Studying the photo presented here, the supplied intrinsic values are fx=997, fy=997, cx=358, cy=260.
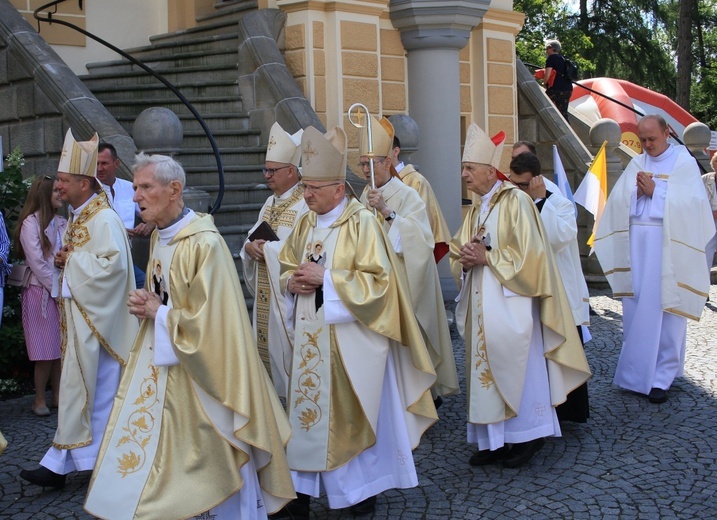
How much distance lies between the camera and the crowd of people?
13.4ft

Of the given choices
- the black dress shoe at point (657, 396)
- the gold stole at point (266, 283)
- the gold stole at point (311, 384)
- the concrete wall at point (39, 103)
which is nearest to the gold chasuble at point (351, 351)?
the gold stole at point (311, 384)

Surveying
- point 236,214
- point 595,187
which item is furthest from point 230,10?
point 595,187

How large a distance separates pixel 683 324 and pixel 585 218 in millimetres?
5877

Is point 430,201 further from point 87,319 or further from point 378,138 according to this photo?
point 87,319

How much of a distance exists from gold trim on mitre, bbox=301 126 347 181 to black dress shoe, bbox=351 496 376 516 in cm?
161

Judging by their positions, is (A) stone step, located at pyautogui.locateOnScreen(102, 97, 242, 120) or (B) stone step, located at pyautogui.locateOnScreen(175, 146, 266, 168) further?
(A) stone step, located at pyautogui.locateOnScreen(102, 97, 242, 120)

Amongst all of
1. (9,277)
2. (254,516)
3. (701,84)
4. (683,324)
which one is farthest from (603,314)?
(701,84)

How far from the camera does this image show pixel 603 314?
35.2ft

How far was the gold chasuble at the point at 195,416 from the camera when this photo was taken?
Result: 4.01 meters

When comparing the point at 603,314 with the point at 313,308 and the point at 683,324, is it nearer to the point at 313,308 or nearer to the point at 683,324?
the point at 683,324

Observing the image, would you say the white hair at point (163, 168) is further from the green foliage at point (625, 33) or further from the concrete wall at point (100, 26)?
the green foliage at point (625, 33)

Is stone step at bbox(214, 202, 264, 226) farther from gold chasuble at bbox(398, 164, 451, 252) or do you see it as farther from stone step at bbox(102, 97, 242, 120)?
gold chasuble at bbox(398, 164, 451, 252)

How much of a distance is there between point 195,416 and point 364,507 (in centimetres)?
124

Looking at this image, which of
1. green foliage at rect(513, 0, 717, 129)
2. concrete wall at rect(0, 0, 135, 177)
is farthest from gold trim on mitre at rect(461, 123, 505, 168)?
green foliage at rect(513, 0, 717, 129)
